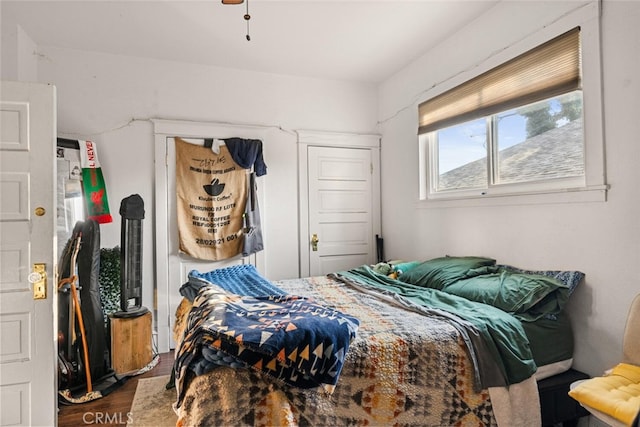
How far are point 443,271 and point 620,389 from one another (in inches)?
48.4

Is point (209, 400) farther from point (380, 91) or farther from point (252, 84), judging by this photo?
point (380, 91)

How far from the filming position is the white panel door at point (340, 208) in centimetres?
411

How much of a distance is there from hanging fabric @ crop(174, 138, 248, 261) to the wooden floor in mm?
1335

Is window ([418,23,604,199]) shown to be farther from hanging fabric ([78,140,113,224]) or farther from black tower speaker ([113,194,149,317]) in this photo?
hanging fabric ([78,140,113,224])

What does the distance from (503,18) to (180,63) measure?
2959 mm

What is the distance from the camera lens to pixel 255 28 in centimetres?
301

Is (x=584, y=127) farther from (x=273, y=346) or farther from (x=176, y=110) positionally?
(x=176, y=110)

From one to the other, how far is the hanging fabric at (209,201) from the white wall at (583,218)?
1.95m

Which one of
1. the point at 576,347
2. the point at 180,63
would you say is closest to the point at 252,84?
the point at 180,63

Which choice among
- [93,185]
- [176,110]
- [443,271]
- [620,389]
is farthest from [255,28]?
A: [620,389]

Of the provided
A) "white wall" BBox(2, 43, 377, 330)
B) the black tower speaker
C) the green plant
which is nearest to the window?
"white wall" BBox(2, 43, 377, 330)

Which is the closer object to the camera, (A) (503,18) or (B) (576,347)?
(B) (576,347)

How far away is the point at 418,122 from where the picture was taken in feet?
11.8

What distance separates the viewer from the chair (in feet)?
4.52
